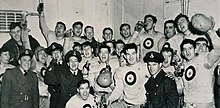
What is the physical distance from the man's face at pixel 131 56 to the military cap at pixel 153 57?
0.12m

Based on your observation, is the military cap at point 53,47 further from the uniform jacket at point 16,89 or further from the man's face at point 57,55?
the uniform jacket at point 16,89

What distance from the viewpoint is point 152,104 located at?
Result: 3.53 m

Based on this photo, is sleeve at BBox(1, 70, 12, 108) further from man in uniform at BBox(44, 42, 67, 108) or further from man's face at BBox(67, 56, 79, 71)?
man's face at BBox(67, 56, 79, 71)

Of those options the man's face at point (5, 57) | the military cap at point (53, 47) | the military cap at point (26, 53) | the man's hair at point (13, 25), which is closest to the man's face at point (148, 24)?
the military cap at point (53, 47)

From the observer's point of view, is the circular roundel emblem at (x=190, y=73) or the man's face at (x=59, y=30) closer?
the circular roundel emblem at (x=190, y=73)

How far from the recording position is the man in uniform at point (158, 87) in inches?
132

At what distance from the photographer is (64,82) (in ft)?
12.3

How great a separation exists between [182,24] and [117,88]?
86cm

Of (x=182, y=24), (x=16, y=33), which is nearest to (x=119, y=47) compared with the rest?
(x=182, y=24)

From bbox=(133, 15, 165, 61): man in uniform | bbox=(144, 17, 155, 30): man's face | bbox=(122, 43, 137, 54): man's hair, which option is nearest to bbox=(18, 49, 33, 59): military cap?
bbox=(122, 43, 137, 54): man's hair

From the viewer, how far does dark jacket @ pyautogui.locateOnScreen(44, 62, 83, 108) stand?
3.74m

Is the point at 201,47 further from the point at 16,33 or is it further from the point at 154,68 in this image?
the point at 16,33

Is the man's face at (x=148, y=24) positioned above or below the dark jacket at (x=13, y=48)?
above

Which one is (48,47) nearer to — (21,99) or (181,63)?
(21,99)
